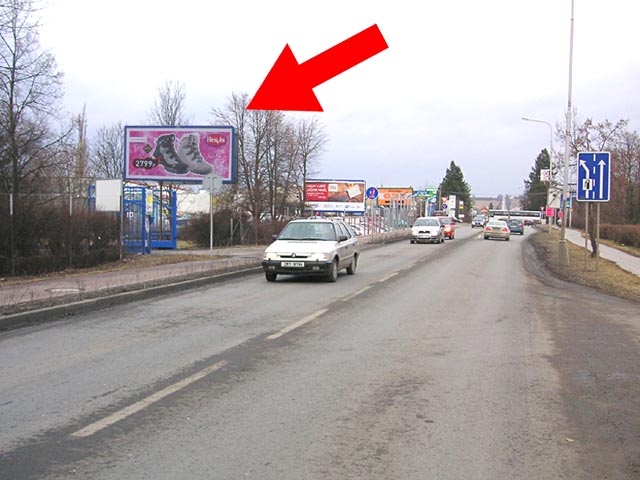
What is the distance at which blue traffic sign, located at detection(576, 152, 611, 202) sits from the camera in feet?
58.8

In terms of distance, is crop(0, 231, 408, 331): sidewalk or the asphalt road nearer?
the asphalt road

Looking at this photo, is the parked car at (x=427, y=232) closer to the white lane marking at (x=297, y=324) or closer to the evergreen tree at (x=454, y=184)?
the white lane marking at (x=297, y=324)

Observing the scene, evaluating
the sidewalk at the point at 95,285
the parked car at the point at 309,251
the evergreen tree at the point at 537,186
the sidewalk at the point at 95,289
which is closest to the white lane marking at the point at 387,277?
the parked car at the point at 309,251

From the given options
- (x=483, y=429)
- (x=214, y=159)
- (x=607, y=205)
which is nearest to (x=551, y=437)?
(x=483, y=429)

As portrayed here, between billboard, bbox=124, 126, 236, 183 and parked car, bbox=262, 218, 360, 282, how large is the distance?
12.5m

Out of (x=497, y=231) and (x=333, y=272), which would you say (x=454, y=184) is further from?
(x=333, y=272)

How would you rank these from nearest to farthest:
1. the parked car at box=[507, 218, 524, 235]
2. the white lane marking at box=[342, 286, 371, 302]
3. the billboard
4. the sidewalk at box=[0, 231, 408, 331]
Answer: the sidewalk at box=[0, 231, 408, 331] → the white lane marking at box=[342, 286, 371, 302] → the billboard → the parked car at box=[507, 218, 524, 235]

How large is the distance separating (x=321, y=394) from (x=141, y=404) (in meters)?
1.62

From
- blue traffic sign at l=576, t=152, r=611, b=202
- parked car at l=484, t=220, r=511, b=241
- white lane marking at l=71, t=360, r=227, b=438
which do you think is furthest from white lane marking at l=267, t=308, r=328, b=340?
parked car at l=484, t=220, r=511, b=241

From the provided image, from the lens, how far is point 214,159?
29.1 meters

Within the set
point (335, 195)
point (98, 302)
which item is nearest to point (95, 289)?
point (98, 302)

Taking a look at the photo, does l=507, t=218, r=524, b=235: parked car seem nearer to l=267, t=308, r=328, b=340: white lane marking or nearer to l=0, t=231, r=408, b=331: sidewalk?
l=0, t=231, r=408, b=331: sidewalk

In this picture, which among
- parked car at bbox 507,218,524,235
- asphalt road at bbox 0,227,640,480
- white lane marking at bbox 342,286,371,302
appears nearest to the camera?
asphalt road at bbox 0,227,640,480

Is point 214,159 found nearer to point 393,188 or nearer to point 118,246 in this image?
point 118,246
